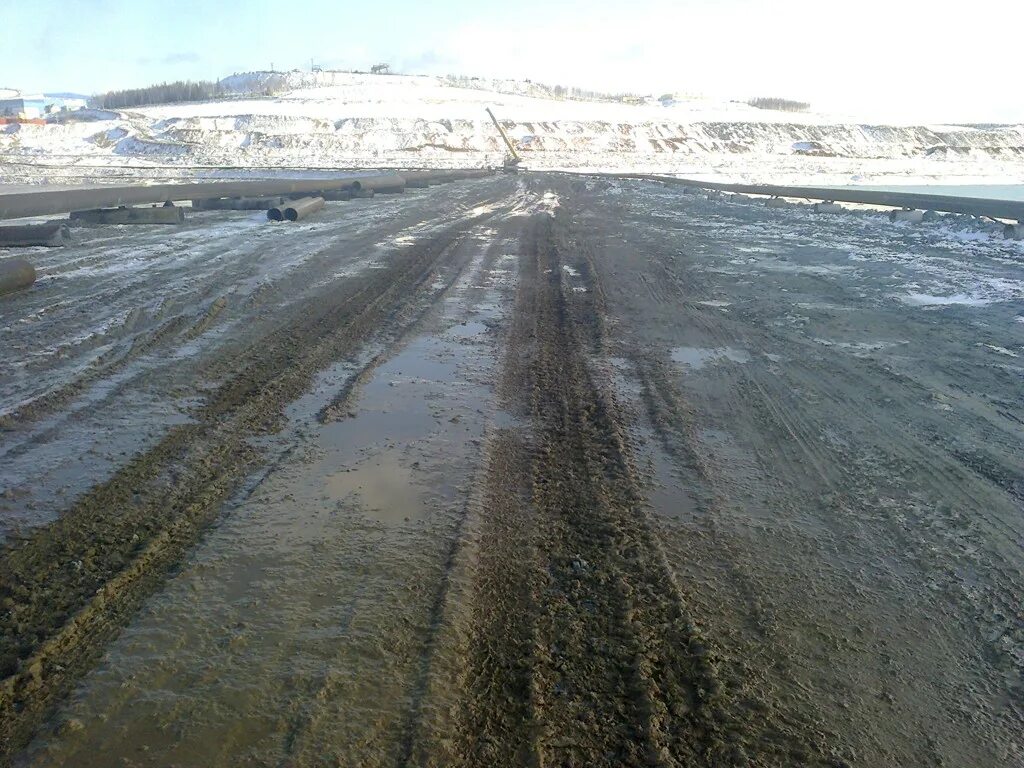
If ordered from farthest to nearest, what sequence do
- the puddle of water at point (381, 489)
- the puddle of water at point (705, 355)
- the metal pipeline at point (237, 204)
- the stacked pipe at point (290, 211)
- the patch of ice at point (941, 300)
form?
the metal pipeline at point (237, 204), the stacked pipe at point (290, 211), the patch of ice at point (941, 300), the puddle of water at point (705, 355), the puddle of water at point (381, 489)

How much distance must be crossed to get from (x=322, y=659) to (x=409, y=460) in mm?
2109

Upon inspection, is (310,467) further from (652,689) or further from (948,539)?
(948,539)

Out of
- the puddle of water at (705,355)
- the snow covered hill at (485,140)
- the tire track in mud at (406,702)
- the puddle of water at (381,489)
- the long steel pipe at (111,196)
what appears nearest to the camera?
the tire track in mud at (406,702)

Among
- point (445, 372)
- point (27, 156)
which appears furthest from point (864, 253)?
point (27, 156)

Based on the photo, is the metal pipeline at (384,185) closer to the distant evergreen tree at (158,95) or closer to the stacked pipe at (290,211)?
the stacked pipe at (290,211)

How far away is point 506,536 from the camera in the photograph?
4.01 metres

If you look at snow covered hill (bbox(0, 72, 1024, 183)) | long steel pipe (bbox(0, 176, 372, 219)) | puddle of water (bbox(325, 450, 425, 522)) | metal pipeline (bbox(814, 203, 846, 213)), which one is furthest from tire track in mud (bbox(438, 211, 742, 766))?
snow covered hill (bbox(0, 72, 1024, 183))

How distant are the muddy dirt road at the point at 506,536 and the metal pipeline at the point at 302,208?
33.6 feet

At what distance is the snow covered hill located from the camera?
59.5 meters

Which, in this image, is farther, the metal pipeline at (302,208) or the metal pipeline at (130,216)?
the metal pipeline at (302,208)

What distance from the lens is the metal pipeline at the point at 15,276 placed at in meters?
9.42

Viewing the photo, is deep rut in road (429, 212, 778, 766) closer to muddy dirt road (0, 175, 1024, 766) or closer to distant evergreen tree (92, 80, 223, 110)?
muddy dirt road (0, 175, 1024, 766)

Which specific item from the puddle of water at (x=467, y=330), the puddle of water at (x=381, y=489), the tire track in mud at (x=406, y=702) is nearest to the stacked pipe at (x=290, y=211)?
the puddle of water at (x=467, y=330)

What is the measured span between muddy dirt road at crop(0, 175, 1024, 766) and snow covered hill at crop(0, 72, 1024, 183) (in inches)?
1611
